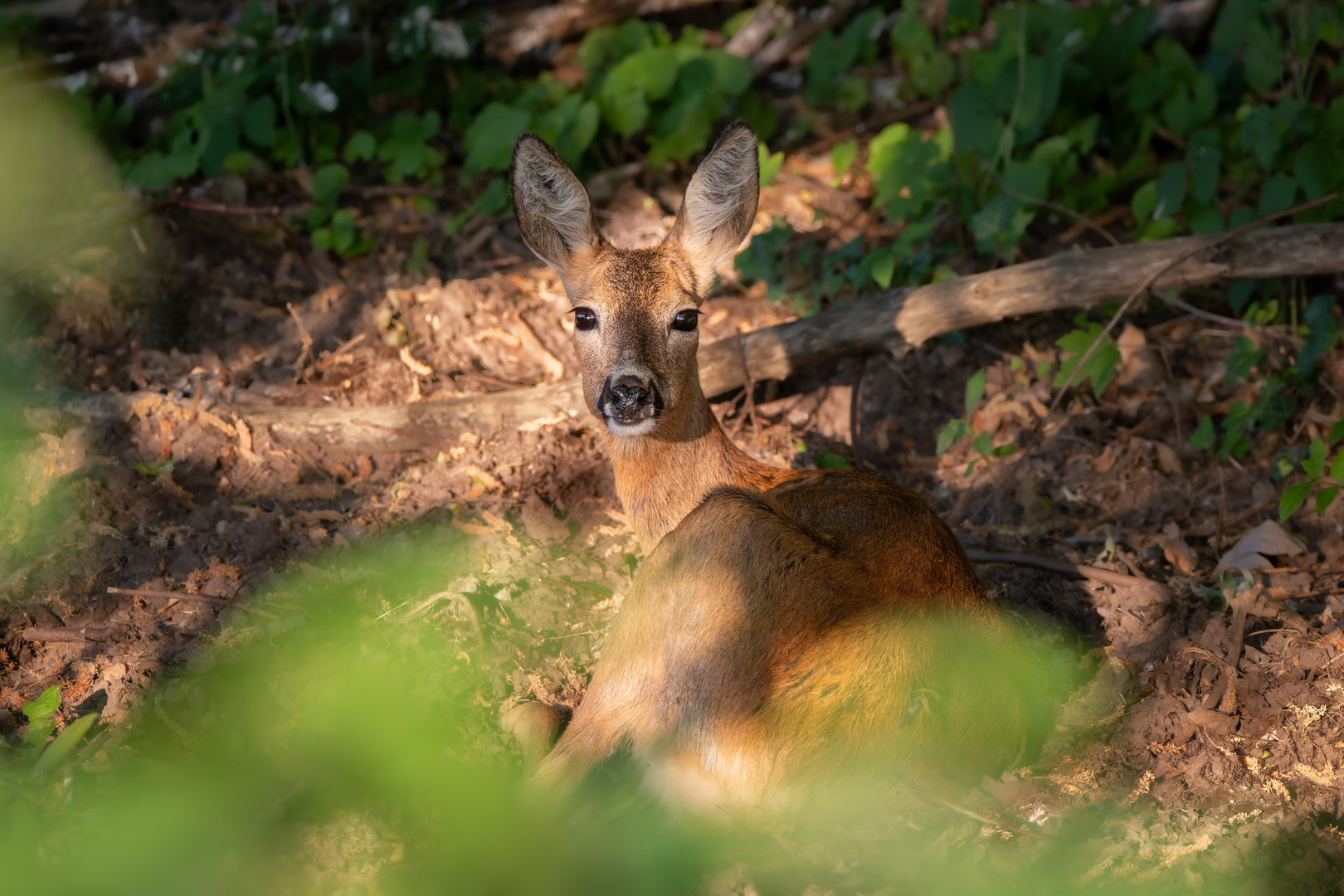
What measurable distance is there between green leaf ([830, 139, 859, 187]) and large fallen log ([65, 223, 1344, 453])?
1971 millimetres

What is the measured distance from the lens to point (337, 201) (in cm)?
649

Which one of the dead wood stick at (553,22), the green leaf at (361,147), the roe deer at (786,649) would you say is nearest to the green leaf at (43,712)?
the roe deer at (786,649)

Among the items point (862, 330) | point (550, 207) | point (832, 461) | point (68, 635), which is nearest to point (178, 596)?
point (68, 635)

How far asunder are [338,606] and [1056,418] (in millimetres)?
3467

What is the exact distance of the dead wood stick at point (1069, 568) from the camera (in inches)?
150

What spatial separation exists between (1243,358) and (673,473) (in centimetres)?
283


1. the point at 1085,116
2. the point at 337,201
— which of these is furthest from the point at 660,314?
the point at 1085,116

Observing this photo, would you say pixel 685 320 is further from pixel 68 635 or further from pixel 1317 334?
pixel 1317 334

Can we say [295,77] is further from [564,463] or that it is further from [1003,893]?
[1003,893]

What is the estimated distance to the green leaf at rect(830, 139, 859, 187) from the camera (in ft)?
21.8

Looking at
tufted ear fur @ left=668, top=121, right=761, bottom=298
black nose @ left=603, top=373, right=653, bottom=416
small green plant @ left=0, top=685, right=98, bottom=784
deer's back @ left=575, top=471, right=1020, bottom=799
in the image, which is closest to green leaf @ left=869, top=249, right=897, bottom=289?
tufted ear fur @ left=668, top=121, right=761, bottom=298

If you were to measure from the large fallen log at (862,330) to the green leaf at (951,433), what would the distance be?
0.46m

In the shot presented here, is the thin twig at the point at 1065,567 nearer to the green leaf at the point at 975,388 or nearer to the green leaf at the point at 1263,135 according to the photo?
the green leaf at the point at 975,388

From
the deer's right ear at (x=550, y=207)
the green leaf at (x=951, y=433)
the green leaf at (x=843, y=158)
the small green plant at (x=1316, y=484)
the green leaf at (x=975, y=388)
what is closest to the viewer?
the small green plant at (x=1316, y=484)
